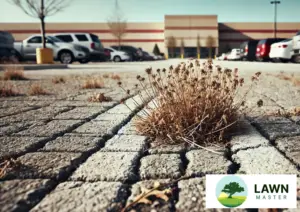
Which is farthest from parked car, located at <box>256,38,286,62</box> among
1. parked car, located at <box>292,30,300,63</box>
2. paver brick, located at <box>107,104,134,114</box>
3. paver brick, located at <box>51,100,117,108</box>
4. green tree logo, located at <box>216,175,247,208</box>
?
green tree logo, located at <box>216,175,247,208</box>

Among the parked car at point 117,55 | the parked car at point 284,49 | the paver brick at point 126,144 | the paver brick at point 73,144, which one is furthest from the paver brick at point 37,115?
the parked car at point 117,55

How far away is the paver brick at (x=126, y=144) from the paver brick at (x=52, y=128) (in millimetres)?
437

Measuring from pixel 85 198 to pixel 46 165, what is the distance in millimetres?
411

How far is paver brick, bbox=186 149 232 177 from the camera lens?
1.43 m

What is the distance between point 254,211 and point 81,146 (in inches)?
41.0

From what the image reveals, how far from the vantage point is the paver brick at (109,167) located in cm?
138

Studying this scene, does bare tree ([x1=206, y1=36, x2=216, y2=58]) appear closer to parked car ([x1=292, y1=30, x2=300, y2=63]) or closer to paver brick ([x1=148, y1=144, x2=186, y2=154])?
parked car ([x1=292, y1=30, x2=300, y2=63])

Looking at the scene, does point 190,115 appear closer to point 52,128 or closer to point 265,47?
point 52,128

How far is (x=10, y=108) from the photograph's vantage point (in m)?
3.25

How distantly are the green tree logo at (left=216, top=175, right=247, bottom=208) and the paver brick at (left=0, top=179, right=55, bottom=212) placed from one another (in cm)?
70

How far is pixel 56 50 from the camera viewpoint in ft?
52.4

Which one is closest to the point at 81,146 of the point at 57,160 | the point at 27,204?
the point at 57,160

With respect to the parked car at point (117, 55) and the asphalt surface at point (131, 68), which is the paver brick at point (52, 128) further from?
the parked car at point (117, 55)

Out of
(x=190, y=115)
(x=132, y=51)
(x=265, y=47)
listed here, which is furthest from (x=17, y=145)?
(x=132, y=51)
